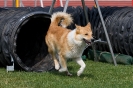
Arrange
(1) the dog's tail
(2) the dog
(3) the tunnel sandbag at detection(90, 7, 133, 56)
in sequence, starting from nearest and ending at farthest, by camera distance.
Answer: (2) the dog < (1) the dog's tail < (3) the tunnel sandbag at detection(90, 7, 133, 56)

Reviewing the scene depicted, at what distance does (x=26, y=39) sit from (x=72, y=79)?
2.48 meters

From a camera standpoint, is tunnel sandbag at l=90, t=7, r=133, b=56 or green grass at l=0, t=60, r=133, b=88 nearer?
green grass at l=0, t=60, r=133, b=88

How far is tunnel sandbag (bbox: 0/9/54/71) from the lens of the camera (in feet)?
26.5

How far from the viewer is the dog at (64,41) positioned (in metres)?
7.49

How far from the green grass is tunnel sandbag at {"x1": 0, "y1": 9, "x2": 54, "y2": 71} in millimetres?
347

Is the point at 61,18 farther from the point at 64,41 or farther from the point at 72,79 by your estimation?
the point at 72,79

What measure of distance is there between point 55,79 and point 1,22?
82.9 inches

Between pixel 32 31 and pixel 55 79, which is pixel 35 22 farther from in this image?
pixel 55 79

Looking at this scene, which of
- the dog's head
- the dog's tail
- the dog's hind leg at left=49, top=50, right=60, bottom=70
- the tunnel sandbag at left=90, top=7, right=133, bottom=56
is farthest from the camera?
the tunnel sandbag at left=90, top=7, right=133, bottom=56

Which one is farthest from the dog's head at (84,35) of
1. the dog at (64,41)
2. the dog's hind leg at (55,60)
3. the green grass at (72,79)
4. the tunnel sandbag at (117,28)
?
the tunnel sandbag at (117,28)

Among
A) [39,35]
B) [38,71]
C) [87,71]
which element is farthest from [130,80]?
[39,35]

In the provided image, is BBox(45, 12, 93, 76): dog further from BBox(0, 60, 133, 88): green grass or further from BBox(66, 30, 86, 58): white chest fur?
BBox(0, 60, 133, 88): green grass

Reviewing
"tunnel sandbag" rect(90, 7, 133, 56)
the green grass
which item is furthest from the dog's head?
"tunnel sandbag" rect(90, 7, 133, 56)

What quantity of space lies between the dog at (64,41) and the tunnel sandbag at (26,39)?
0.98 ft
